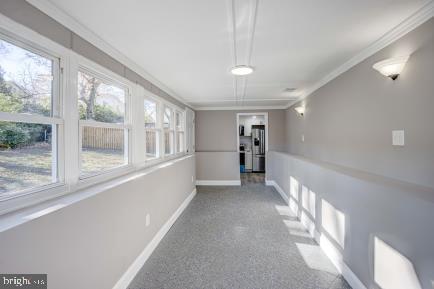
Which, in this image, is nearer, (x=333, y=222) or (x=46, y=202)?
(x=46, y=202)

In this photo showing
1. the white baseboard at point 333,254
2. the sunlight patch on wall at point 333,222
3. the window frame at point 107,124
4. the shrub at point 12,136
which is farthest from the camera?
the sunlight patch on wall at point 333,222

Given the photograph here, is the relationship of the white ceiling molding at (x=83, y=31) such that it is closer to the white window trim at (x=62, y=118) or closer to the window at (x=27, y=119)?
the white window trim at (x=62, y=118)

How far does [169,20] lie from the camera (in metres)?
1.60

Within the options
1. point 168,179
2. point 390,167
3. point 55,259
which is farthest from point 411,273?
point 168,179

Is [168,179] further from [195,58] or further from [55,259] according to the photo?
[55,259]

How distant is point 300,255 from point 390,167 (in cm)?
134

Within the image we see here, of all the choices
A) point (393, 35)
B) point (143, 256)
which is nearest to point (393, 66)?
point (393, 35)

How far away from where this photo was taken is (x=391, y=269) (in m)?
1.47

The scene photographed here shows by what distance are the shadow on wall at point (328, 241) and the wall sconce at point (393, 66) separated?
4.39 feet

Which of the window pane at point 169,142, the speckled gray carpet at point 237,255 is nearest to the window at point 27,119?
the speckled gray carpet at point 237,255

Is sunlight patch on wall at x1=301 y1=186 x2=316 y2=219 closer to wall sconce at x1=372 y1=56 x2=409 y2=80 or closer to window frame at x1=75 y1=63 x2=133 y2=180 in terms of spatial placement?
wall sconce at x1=372 y1=56 x2=409 y2=80

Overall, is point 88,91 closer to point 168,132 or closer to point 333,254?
point 168,132

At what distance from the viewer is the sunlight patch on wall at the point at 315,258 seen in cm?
220

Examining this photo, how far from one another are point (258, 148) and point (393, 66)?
6.81 metres
